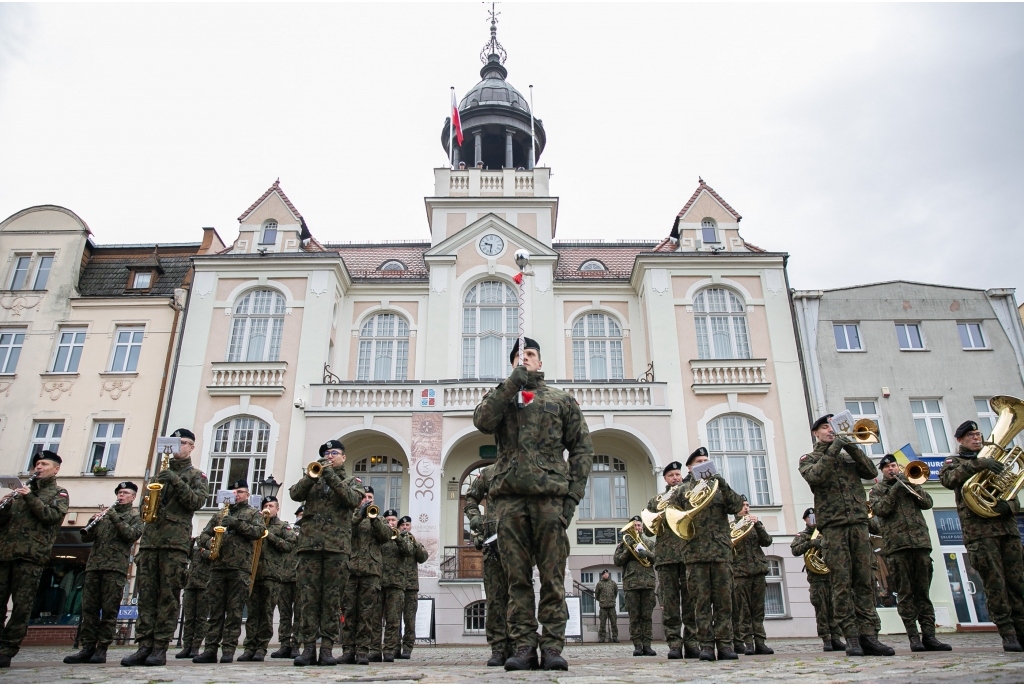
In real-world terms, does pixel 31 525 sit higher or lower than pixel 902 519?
lower

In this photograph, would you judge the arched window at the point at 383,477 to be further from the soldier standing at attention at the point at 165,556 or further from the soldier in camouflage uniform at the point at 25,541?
the soldier in camouflage uniform at the point at 25,541

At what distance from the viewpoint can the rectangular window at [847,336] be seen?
23844mm

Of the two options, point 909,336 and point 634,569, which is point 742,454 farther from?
point 634,569

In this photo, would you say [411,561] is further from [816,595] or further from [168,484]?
[816,595]

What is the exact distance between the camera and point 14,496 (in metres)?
7.92

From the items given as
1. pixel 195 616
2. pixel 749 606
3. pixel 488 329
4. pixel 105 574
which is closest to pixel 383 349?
pixel 488 329

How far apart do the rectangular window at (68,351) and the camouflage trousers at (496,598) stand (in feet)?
67.4

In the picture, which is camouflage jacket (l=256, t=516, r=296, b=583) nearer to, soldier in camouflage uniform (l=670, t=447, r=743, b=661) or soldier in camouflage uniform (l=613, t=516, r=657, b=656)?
soldier in camouflage uniform (l=613, t=516, r=657, b=656)

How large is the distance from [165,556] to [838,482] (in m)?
7.53

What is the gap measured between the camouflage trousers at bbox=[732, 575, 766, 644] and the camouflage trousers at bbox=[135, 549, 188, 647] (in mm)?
7683

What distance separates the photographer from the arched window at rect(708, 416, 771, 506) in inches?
837

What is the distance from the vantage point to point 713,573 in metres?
8.27

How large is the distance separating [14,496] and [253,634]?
3567 millimetres

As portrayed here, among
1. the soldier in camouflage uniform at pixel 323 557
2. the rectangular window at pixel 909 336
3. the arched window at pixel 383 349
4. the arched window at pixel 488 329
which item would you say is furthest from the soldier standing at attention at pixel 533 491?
the rectangular window at pixel 909 336
